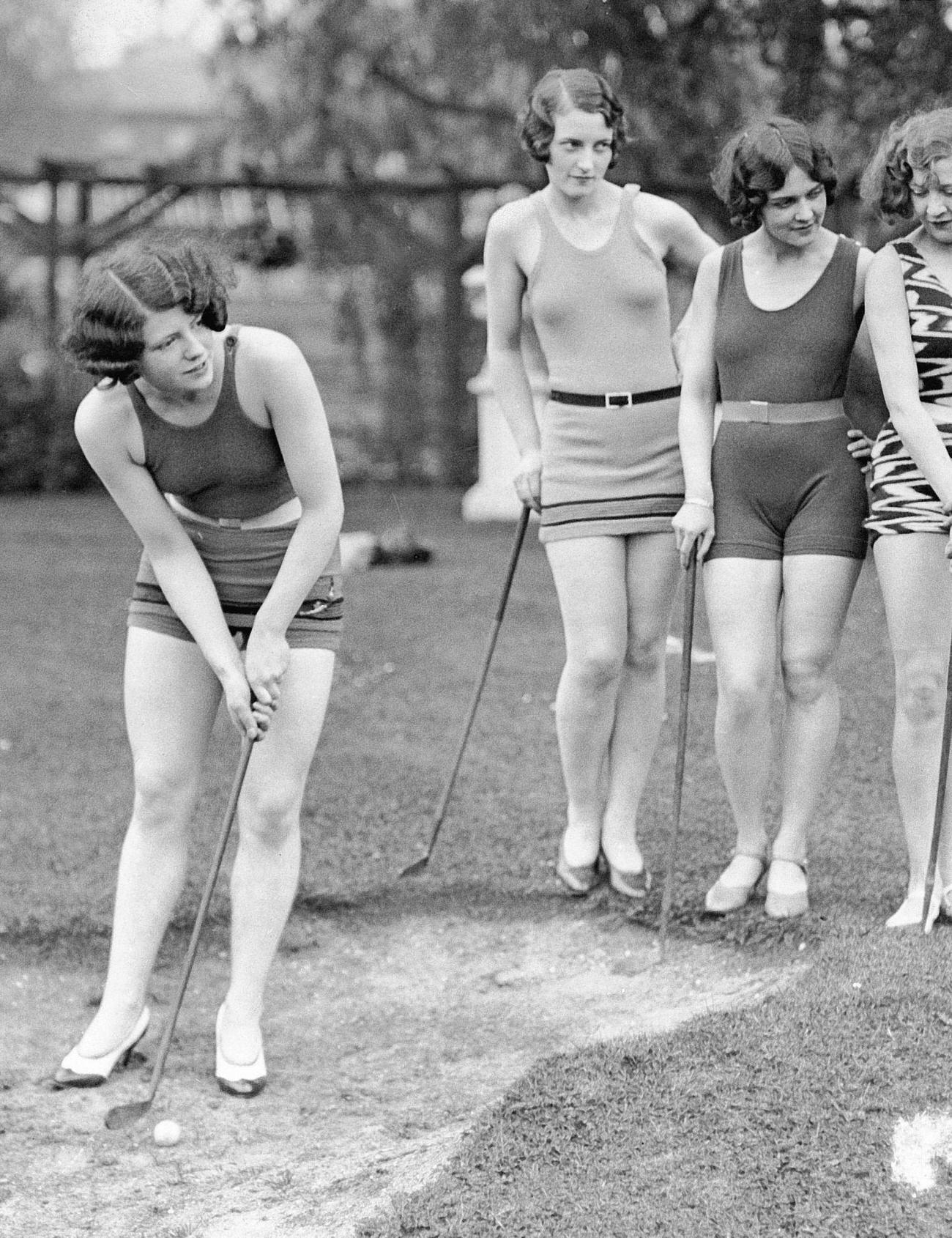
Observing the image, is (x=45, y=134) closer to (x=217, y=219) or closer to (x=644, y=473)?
(x=217, y=219)

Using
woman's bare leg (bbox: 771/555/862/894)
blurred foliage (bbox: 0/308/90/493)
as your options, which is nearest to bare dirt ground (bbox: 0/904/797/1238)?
woman's bare leg (bbox: 771/555/862/894)

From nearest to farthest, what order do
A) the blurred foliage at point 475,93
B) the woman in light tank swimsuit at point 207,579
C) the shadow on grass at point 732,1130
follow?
1. the shadow on grass at point 732,1130
2. the woman in light tank swimsuit at point 207,579
3. the blurred foliage at point 475,93

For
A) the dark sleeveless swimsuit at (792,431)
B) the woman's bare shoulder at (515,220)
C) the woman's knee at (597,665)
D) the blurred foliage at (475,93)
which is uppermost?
the blurred foliage at (475,93)

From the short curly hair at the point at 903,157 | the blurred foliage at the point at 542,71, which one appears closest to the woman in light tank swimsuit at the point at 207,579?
the short curly hair at the point at 903,157

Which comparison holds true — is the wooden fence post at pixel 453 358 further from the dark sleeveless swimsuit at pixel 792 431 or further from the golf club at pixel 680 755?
the dark sleeveless swimsuit at pixel 792 431

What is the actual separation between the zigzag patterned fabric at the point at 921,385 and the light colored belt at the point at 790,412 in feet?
0.76

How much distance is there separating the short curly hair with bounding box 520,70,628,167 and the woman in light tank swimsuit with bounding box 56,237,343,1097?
45.9 inches

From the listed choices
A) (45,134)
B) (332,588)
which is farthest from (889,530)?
(45,134)

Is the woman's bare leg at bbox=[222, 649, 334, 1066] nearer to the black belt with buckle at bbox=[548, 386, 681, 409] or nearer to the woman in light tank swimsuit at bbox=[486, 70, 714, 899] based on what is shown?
the woman in light tank swimsuit at bbox=[486, 70, 714, 899]

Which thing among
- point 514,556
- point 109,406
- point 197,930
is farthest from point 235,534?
point 514,556

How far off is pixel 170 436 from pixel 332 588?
1.69ft

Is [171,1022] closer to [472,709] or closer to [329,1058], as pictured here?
[329,1058]

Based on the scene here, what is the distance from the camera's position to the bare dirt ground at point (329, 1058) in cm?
339

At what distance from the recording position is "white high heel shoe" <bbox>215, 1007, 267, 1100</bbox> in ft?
12.8
